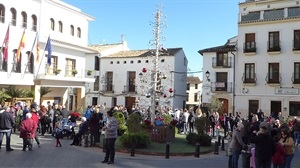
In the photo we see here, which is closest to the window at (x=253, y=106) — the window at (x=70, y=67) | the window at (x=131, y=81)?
the window at (x=131, y=81)

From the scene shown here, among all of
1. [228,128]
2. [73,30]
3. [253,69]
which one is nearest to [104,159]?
[228,128]

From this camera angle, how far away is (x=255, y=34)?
30.9 metres

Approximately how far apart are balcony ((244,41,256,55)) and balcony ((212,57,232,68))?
6.34ft

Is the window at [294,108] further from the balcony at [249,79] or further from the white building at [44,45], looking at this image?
the white building at [44,45]

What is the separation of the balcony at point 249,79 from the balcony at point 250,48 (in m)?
2.12

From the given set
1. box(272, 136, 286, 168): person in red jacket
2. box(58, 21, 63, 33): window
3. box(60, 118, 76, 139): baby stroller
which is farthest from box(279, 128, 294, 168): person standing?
box(58, 21, 63, 33): window

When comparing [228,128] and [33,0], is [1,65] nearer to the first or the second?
[33,0]

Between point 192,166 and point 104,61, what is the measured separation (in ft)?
105

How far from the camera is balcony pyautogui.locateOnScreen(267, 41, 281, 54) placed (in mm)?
29375

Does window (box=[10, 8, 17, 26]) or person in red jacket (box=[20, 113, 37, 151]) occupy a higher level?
window (box=[10, 8, 17, 26])

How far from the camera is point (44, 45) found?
1013 inches

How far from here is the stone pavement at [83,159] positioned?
1060 cm

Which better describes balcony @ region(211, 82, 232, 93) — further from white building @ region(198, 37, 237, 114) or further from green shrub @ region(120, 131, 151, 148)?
green shrub @ region(120, 131, 151, 148)

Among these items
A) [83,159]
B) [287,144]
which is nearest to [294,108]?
[287,144]
